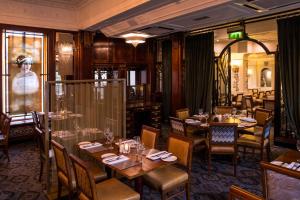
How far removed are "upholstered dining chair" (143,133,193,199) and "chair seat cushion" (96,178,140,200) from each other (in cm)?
37

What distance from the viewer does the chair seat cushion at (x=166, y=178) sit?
306 centimetres

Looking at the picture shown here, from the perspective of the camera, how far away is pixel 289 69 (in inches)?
221

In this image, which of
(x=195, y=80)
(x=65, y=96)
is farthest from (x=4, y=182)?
(x=195, y=80)

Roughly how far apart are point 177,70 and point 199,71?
631mm

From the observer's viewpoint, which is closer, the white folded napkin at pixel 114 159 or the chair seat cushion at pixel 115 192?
the chair seat cushion at pixel 115 192

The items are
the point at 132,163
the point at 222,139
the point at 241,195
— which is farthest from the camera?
the point at 222,139

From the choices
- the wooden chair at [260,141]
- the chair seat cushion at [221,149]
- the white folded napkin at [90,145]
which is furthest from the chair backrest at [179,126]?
the white folded napkin at [90,145]

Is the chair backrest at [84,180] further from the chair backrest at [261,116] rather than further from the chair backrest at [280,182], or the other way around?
the chair backrest at [261,116]

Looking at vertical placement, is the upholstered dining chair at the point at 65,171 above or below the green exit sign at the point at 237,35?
below

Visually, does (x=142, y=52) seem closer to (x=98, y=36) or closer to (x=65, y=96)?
(x=98, y=36)

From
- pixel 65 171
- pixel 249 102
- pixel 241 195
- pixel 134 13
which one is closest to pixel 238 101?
pixel 249 102

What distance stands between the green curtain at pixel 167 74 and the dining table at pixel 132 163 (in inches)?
224

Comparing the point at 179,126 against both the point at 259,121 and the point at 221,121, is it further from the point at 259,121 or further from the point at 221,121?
the point at 259,121

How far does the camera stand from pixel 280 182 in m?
2.15
